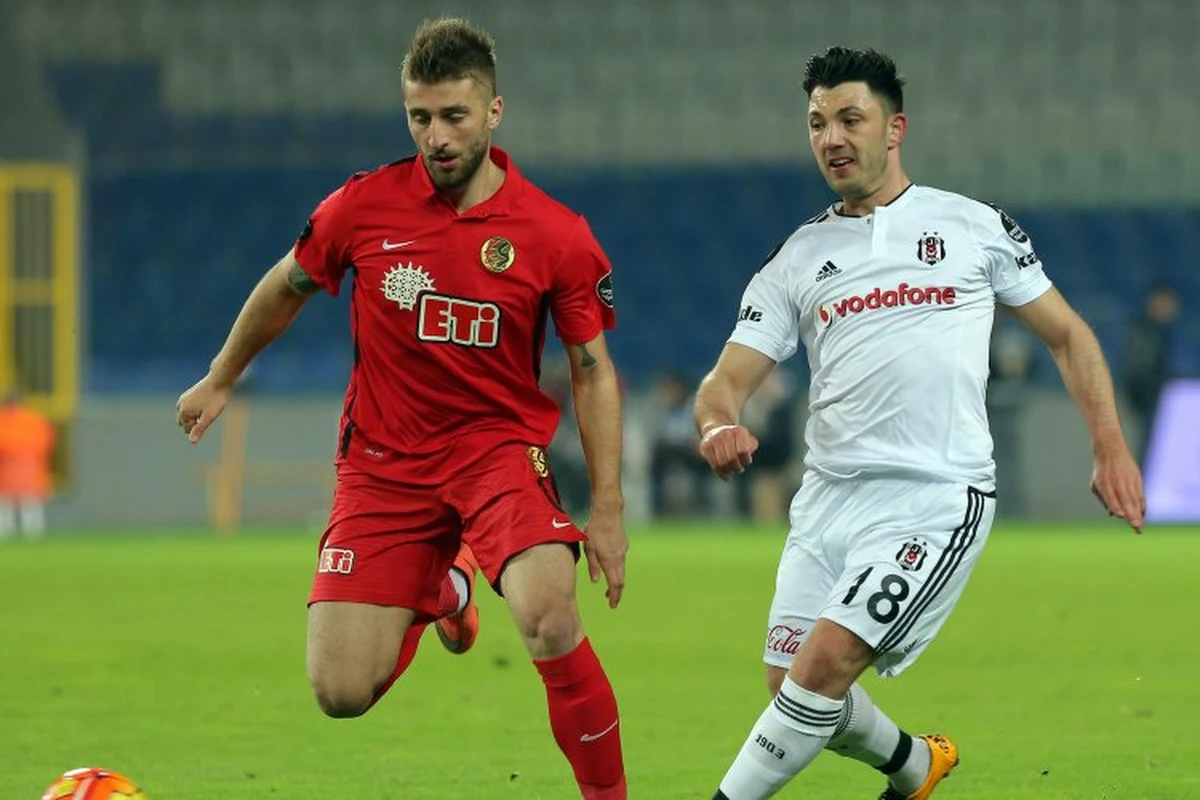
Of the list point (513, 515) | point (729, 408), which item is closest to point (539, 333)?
point (513, 515)

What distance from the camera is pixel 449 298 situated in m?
5.93

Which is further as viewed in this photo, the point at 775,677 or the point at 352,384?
the point at 352,384

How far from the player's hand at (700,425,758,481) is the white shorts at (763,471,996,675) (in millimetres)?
410

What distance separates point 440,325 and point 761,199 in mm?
22020

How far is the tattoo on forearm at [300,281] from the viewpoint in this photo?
20.0ft

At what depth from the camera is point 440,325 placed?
5.95 meters

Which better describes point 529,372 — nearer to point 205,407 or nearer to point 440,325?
point 440,325

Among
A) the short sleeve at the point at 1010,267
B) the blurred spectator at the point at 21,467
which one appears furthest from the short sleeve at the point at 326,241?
the blurred spectator at the point at 21,467

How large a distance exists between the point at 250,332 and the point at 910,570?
1.96m

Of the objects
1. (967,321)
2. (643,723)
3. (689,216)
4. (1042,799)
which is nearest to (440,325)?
(967,321)

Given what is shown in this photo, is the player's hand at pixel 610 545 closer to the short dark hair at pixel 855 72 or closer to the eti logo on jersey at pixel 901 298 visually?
the eti logo on jersey at pixel 901 298

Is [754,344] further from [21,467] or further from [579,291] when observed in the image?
[21,467]

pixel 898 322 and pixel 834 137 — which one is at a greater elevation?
pixel 834 137

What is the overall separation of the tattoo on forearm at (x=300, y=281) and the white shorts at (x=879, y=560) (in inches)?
56.6
